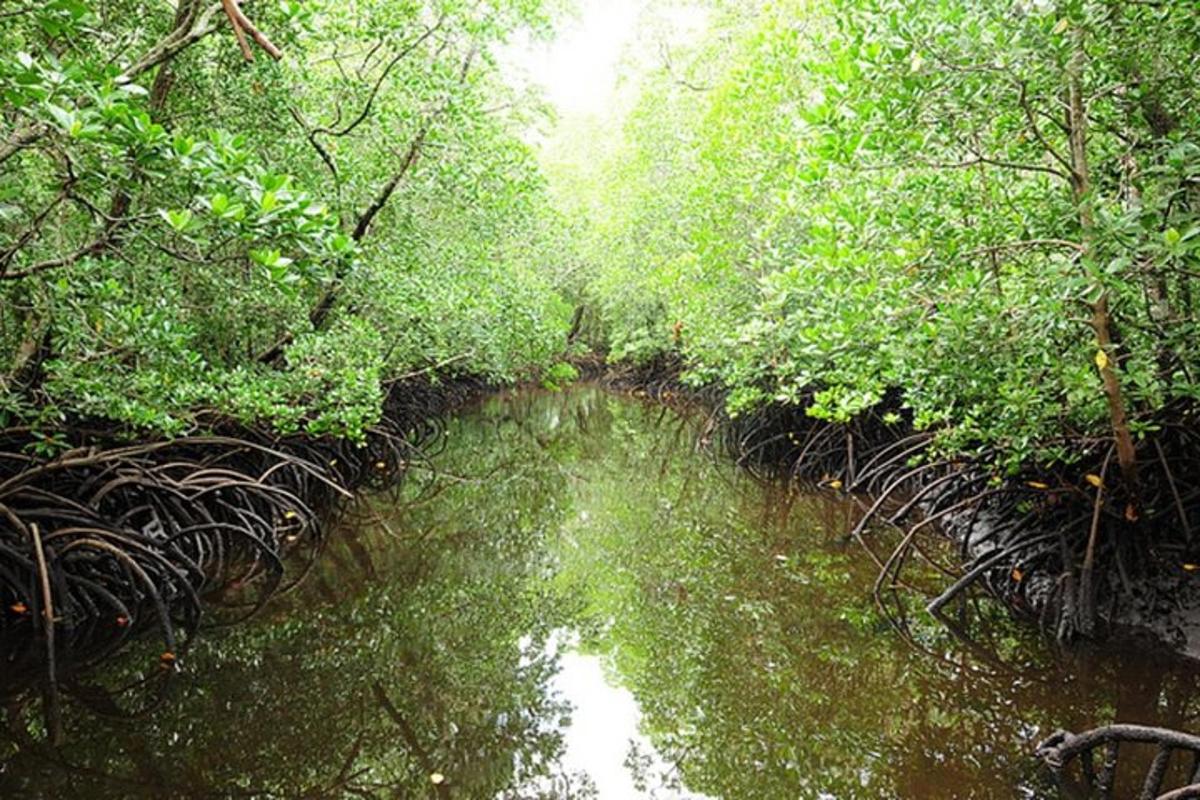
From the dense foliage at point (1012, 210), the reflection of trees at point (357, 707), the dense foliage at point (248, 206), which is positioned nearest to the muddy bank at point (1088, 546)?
the dense foliage at point (1012, 210)

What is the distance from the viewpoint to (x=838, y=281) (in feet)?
11.9

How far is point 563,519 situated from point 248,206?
5734mm

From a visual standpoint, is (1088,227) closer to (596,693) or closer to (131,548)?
(596,693)

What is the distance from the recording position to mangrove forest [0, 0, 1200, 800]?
2.94 m

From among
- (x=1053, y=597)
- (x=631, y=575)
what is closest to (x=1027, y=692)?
(x=1053, y=597)

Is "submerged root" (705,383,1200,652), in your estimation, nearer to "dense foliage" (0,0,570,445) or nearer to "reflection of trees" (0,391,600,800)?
"reflection of trees" (0,391,600,800)

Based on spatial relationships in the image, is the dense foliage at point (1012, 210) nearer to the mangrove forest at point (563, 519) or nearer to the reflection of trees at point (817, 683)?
Result: the mangrove forest at point (563, 519)

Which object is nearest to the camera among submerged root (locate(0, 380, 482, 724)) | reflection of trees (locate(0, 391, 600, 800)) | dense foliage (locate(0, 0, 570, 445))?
dense foliage (locate(0, 0, 570, 445))

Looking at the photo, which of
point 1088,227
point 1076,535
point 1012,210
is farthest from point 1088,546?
point 1088,227

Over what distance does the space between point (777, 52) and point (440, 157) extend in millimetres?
3362

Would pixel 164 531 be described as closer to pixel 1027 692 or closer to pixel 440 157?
pixel 440 157

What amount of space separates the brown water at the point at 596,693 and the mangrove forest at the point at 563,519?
3cm

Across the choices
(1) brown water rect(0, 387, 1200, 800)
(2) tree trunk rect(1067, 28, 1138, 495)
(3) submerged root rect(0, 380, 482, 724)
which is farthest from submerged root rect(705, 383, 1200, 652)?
(3) submerged root rect(0, 380, 482, 724)

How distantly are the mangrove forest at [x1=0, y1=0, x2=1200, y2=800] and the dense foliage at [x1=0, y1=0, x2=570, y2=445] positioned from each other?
4 centimetres
